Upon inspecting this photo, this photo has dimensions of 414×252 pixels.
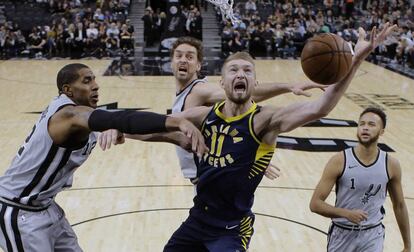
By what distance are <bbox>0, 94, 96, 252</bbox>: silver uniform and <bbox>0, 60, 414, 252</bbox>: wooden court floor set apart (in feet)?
6.83

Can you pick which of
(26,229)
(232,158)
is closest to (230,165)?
(232,158)

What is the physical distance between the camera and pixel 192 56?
18.4 feet

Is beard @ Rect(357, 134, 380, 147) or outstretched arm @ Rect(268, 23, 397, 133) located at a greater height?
outstretched arm @ Rect(268, 23, 397, 133)

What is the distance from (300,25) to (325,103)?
21.1 m

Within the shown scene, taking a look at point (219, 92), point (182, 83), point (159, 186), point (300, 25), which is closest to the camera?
point (219, 92)

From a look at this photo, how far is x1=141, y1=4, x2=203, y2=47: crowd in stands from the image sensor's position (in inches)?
948

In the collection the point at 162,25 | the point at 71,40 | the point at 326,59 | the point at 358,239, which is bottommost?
the point at 71,40

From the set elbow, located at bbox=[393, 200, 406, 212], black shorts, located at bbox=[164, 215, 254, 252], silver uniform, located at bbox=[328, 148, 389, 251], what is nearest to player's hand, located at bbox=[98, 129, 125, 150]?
black shorts, located at bbox=[164, 215, 254, 252]

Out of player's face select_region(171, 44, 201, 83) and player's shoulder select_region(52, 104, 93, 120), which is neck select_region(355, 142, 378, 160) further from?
player's shoulder select_region(52, 104, 93, 120)

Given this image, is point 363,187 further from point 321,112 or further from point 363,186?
point 321,112

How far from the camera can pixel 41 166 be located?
4164 millimetres

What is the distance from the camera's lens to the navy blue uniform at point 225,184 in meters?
4.09

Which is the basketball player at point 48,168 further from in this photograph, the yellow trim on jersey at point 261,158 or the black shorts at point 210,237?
the yellow trim on jersey at point 261,158

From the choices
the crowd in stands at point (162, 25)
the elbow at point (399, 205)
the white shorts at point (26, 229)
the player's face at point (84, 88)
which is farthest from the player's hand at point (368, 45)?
the crowd in stands at point (162, 25)
